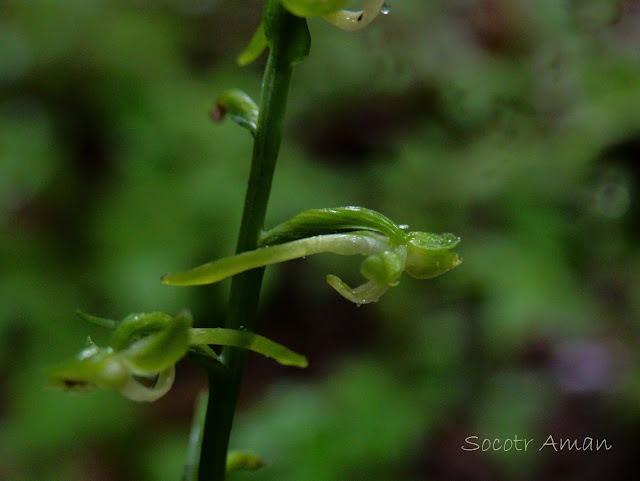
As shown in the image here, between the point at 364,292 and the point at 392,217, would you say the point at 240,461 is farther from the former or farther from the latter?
the point at 392,217

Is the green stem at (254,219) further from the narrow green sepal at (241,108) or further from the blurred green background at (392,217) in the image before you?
the blurred green background at (392,217)

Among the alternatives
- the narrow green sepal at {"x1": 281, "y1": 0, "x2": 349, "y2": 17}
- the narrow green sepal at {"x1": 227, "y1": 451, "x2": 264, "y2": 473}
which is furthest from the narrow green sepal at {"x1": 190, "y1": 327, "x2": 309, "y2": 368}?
the narrow green sepal at {"x1": 281, "y1": 0, "x2": 349, "y2": 17}

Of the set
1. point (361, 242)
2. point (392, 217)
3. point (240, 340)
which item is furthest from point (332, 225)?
point (392, 217)

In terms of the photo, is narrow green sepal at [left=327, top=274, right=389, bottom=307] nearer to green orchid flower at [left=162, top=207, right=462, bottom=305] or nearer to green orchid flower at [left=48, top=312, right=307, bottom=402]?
green orchid flower at [left=162, top=207, right=462, bottom=305]

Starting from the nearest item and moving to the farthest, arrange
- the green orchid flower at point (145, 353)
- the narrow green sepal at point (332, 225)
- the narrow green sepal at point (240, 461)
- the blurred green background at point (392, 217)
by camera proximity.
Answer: the green orchid flower at point (145, 353), the narrow green sepal at point (332, 225), the narrow green sepal at point (240, 461), the blurred green background at point (392, 217)

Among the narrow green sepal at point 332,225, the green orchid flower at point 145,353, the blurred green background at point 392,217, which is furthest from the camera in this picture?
the blurred green background at point 392,217

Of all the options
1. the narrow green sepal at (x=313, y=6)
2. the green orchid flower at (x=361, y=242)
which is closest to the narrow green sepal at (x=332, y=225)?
the green orchid flower at (x=361, y=242)

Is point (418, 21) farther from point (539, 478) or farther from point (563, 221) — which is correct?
point (539, 478)
